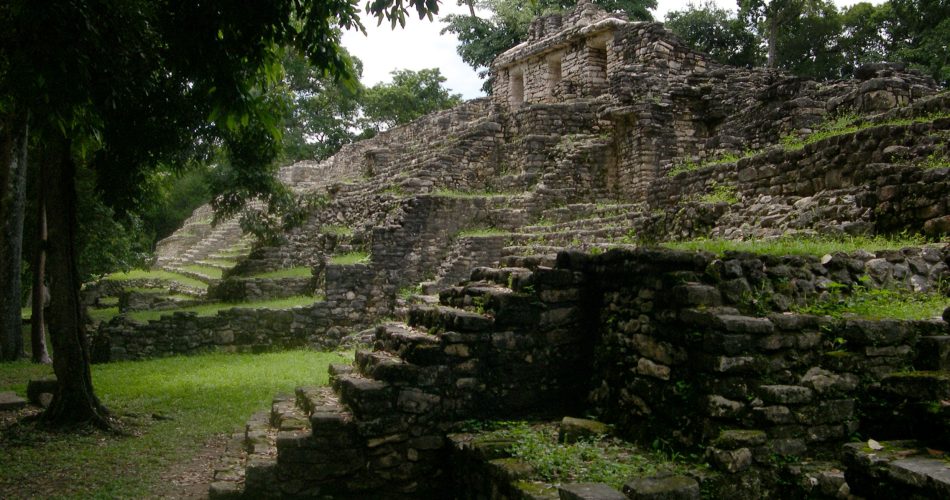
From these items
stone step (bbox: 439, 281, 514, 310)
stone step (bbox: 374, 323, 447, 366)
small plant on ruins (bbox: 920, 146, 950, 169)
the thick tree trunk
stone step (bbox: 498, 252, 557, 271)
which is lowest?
stone step (bbox: 374, 323, 447, 366)

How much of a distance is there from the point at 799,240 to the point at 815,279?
1672 millimetres

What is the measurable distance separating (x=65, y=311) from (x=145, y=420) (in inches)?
65.2

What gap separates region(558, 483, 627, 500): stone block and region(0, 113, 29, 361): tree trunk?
12.8 meters

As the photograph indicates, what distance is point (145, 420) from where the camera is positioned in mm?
8516

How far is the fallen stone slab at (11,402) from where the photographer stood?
8727mm

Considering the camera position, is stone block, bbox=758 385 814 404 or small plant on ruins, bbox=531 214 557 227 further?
small plant on ruins, bbox=531 214 557 227

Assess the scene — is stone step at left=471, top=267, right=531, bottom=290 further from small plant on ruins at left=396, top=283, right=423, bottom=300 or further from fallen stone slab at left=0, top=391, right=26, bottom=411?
small plant on ruins at left=396, top=283, right=423, bottom=300

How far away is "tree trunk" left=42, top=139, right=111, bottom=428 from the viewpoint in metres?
7.95

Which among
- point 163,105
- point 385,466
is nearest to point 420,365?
point 385,466

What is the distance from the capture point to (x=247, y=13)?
5.81m

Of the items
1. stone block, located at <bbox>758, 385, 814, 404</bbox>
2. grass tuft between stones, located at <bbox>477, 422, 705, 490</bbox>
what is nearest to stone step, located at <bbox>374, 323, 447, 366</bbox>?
grass tuft between stones, located at <bbox>477, 422, 705, 490</bbox>

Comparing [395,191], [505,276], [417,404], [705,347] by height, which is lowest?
[417,404]

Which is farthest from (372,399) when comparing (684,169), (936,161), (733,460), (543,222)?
(543,222)

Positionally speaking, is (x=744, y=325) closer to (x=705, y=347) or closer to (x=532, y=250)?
(x=705, y=347)
